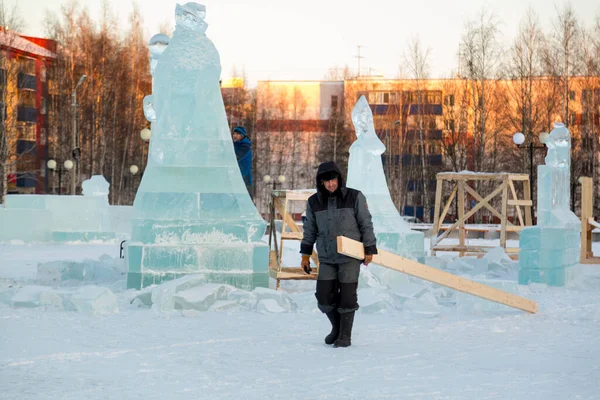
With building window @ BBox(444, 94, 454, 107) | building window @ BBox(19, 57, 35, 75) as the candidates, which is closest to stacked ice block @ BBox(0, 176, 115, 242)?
building window @ BBox(19, 57, 35, 75)

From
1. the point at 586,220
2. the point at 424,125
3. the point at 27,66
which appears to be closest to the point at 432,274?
the point at 586,220

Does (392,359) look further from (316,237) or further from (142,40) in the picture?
(142,40)

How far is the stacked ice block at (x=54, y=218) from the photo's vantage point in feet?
69.3

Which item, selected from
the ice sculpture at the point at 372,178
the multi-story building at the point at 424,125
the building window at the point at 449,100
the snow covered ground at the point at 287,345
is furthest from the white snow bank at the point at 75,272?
the building window at the point at 449,100

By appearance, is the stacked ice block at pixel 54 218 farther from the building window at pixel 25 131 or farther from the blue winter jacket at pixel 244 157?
the building window at pixel 25 131

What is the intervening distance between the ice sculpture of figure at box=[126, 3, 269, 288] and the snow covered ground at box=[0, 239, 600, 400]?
24.6 inches

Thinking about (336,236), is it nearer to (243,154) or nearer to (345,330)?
(345,330)

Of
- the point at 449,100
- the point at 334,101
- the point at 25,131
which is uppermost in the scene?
the point at 334,101

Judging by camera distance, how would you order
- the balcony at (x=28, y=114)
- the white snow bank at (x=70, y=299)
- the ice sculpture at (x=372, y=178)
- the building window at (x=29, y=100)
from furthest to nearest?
the balcony at (x=28, y=114)
the building window at (x=29, y=100)
the ice sculpture at (x=372, y=178)
the white snow bank at (x=70, y=299)

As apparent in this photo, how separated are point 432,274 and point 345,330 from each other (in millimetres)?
1153

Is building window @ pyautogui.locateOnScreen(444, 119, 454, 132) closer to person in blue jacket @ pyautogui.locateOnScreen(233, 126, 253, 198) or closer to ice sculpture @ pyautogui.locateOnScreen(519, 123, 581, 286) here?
→ ice sculpture @ pyautogui.locateOnScreen(519, 123, 581, 286)

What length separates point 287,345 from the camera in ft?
20.6

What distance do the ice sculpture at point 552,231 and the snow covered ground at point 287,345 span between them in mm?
400

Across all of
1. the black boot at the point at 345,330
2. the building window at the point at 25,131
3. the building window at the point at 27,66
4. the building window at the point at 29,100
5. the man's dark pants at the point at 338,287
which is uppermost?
the building window at the point at 27,66
